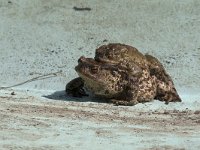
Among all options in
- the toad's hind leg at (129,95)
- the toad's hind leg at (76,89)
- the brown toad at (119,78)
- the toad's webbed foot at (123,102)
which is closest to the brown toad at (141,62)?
the brown toad at (119,78)

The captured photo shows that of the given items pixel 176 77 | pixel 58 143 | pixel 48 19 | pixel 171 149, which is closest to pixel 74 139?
pixel 58 143

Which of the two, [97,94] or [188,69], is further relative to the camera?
[188,69]

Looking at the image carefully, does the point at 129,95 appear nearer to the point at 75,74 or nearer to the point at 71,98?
the point at 71,98

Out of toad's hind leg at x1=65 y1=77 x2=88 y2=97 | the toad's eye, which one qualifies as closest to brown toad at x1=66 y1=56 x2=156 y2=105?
the toad's eye

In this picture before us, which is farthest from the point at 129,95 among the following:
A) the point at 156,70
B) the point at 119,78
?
the point at 156,70

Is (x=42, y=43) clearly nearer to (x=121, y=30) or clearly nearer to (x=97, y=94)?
(x=121, y=30)

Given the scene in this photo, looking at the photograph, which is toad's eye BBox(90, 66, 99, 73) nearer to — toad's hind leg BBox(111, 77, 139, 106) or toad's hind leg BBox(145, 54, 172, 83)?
toad's hind leg BBox(111, 77, 139, 106)
